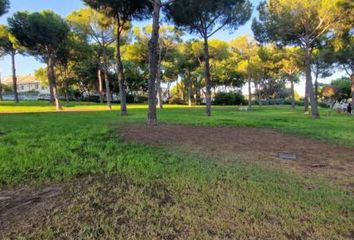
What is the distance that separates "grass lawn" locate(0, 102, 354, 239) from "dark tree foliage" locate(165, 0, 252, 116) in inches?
484

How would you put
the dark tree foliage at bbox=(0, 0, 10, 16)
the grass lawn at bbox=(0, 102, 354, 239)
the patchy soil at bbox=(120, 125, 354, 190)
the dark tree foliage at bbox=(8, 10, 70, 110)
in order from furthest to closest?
the dark tree foliage at bbox=(8, 10, 70, 110), the dark tree foliage at bbox=(0, 0, 10, 16), the patchy soil at bbox=(120, 125, 354, 190), the grass lawn at bbox=(0, 102, 354, 239)

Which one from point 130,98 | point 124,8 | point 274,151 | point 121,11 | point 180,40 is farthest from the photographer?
point 130,98

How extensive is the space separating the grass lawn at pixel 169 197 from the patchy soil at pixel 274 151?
509mm

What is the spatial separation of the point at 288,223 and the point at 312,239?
0.28 m

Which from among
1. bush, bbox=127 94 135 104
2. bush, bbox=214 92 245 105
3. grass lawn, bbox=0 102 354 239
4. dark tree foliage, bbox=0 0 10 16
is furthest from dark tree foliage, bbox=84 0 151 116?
bush, bbox=214 92 245 105

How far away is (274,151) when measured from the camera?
642cm

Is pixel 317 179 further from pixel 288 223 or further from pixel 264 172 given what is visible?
pixel 288 223

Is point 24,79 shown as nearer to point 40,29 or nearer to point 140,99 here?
point 140,99

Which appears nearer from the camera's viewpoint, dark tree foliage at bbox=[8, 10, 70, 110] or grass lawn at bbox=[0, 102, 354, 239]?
grass lawn at bbox=[0, 102, 354, 239]

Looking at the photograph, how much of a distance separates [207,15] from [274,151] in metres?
13.1

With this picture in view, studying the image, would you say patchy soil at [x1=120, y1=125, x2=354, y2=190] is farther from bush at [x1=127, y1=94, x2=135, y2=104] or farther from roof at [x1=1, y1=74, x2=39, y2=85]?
roof at [x1=1, y1=74, x2=39, y2=85]

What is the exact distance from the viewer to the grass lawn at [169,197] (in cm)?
261

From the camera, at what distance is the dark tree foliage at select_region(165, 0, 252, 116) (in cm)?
1592

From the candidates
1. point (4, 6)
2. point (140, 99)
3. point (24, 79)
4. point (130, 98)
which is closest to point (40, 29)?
point (4, 6)
